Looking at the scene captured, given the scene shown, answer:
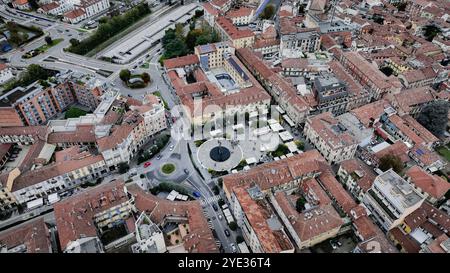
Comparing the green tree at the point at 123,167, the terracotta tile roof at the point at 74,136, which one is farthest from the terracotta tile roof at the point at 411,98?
the terracotta tile roof at the point at 74,136

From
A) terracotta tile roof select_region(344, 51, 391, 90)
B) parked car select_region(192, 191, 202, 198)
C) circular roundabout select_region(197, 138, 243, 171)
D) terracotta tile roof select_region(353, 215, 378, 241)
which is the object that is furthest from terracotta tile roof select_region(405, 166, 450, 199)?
parked car select_region(192, 191, 202, 198)

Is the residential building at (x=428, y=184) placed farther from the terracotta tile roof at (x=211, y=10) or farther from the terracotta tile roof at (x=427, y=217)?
the terracotta tile roof at (x=211, y=10)

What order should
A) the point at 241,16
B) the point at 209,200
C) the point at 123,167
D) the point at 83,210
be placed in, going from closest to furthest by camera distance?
the point at 83,210
the point at 209,200
the point at 123,167
the point at 241,16

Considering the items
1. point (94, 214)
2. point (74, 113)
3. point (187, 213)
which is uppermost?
point (74, 113)

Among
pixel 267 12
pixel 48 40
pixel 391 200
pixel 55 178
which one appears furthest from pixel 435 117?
pixel 48 40

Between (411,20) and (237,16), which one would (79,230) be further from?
(411,20)

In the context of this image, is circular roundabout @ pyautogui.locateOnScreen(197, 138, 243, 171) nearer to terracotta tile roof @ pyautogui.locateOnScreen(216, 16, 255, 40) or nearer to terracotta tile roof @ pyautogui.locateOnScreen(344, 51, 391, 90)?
terracotta tile roof @ pyautogui.locateOnScreen(344, 51, 391, 90)

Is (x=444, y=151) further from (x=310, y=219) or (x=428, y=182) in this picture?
(x=310, y=219)
